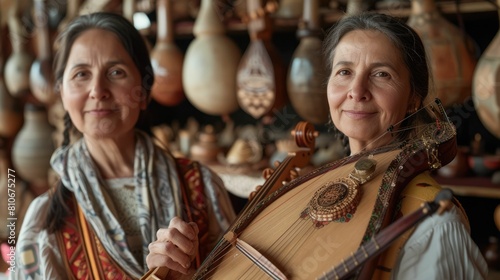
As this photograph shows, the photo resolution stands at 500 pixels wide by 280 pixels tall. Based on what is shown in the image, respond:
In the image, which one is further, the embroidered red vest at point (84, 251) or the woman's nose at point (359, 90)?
the embroidered red vest at point (84, 251)

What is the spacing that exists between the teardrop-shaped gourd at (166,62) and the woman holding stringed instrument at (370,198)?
1618 millimetres

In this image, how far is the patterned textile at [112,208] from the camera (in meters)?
1.20

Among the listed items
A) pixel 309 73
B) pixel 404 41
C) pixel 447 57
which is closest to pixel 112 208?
pixel 404 41

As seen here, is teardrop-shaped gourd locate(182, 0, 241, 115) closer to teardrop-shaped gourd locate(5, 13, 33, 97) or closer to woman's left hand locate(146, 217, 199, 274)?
teardrop-shaped gourd locate(5, 13, 33, 97)

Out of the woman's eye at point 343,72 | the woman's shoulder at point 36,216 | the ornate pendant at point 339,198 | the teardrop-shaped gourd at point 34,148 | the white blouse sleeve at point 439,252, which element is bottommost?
the teardrop-shaped gourd at point 34,148

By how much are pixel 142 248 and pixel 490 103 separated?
3.95ft

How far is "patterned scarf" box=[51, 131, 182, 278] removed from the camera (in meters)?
1.23

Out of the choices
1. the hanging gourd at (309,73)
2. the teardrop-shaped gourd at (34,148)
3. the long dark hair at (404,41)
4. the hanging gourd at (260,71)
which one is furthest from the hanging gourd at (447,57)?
the teardrop-shaped gourd at (34,148)

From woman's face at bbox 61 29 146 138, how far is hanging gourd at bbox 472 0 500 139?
1155 millimetres

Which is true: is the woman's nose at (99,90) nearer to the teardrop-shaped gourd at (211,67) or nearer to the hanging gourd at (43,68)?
the teardrop-shaped gourd at (211,67)

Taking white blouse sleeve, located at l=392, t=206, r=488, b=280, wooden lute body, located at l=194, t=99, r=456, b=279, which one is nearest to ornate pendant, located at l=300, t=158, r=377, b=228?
wooden lute body, located at l=194, t=99, r=456, b=279

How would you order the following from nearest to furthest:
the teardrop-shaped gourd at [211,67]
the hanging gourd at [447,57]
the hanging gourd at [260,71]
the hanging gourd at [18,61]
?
the hanging gourd at [447,57]
the hanging gourd at [260,71]
the teardrop-shaped gourd at [211,67]
the hanging gourd at [18,61]

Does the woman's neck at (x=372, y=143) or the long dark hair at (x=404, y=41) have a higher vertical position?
the long dark hair at (x=404, y=41)

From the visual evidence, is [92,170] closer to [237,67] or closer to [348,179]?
[348,179]
